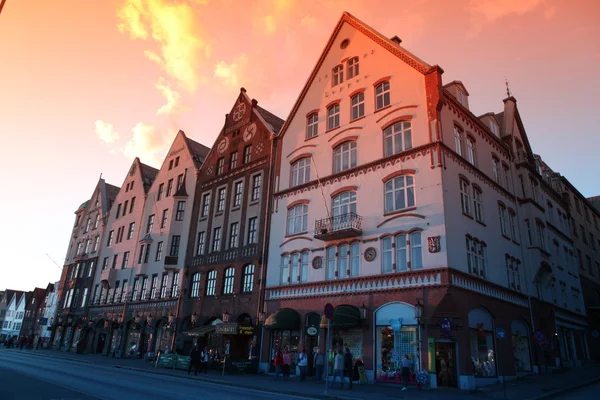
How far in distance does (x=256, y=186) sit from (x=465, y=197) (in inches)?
694

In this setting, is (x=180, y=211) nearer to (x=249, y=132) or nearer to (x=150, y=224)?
(x=150, y=224)

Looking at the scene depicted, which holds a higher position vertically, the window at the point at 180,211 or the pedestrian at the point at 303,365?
the window at the point at 180,211

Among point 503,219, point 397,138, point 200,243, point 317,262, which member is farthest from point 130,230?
point 503,219

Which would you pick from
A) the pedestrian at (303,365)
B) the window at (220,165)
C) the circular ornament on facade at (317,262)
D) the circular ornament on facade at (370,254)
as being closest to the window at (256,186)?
the window at (220,165)

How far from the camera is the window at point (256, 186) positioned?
118ft

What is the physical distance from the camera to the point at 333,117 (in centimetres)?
3177

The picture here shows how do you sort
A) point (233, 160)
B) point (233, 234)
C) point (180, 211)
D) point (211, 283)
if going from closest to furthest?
point (233, 234) < point (211, 283) < point (233, 160) < point (180, 211)

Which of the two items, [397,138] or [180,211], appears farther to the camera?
[180,211]

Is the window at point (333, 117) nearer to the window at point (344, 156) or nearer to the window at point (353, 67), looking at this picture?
the window at point (344, 156)

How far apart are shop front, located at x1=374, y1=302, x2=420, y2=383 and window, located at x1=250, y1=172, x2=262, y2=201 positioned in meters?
16.1

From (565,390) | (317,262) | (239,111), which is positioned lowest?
(565,390)

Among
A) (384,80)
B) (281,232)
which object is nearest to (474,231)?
(384,80)

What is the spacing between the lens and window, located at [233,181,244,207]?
37.6 m

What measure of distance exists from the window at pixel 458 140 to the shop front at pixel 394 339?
10.7 metres
